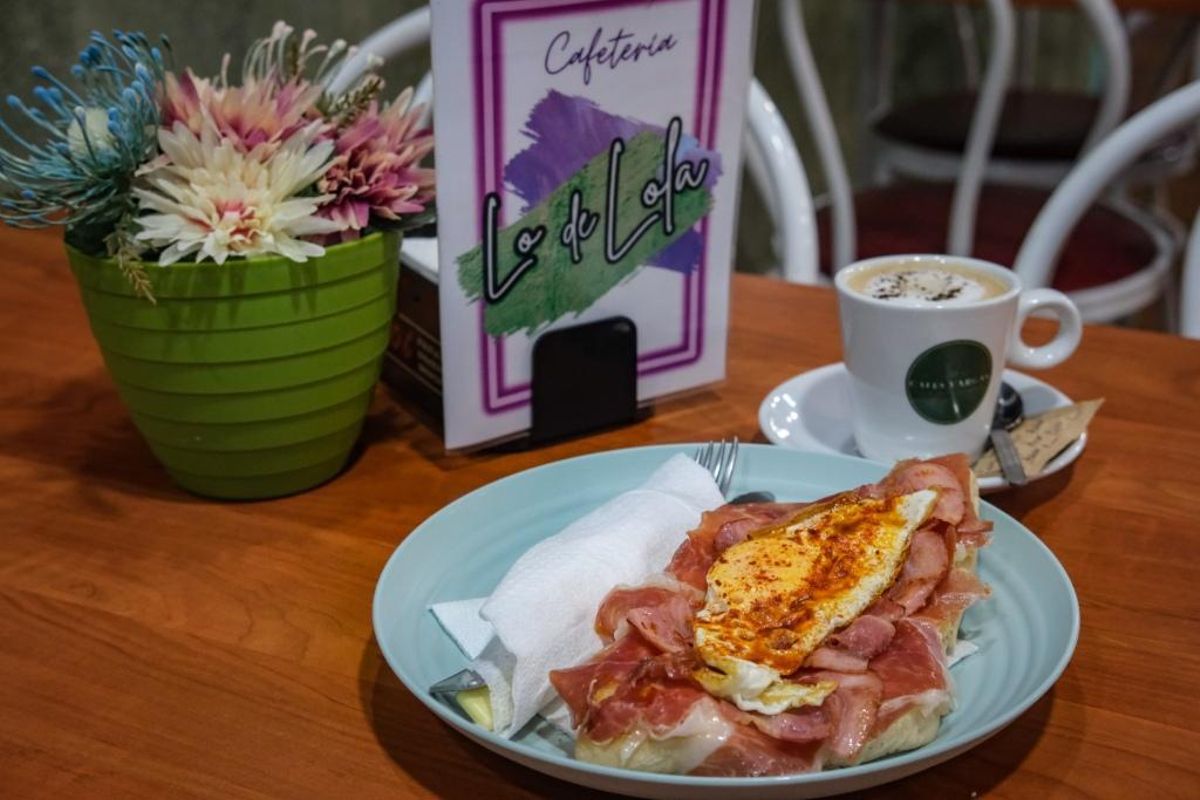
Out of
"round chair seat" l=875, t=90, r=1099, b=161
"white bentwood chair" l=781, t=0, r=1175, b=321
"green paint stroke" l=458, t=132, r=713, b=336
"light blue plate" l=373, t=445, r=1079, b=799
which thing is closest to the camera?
"light blue plate" l=373, t=445, r=1079, b=799

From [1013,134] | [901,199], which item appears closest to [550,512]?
[901,199]

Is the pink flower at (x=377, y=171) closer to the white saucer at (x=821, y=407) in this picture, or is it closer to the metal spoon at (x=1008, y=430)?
the white saucer at (x=821, y=407)

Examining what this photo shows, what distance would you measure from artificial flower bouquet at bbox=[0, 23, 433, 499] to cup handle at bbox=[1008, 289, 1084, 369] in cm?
39

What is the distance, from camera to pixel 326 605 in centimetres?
67

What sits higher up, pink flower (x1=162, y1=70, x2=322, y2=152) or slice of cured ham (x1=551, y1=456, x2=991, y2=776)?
pink flower (x1=162, y1=70, x2=322, y2=152)

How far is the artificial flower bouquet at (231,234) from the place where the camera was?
2.21ft

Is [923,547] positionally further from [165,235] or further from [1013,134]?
[1013,134]

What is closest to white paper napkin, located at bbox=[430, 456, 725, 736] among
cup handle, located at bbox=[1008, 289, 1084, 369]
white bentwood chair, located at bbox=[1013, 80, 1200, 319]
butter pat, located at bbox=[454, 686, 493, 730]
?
butter pat, located at bbox=[454, 686, 493, 730]

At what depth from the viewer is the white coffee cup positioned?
743 millimetres

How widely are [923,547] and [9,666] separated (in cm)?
44

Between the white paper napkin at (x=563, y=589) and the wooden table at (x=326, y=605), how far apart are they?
0.12ft

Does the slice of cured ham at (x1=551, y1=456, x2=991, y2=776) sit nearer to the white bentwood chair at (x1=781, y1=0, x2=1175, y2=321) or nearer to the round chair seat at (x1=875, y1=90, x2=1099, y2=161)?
the white bentwood chair at (x1=781, y1=0, x2=1175, y2=321)

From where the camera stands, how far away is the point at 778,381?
3.06 feet

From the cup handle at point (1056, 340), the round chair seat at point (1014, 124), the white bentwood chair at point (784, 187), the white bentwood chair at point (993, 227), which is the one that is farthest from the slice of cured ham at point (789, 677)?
the round chair seat at point (1014, 124)
